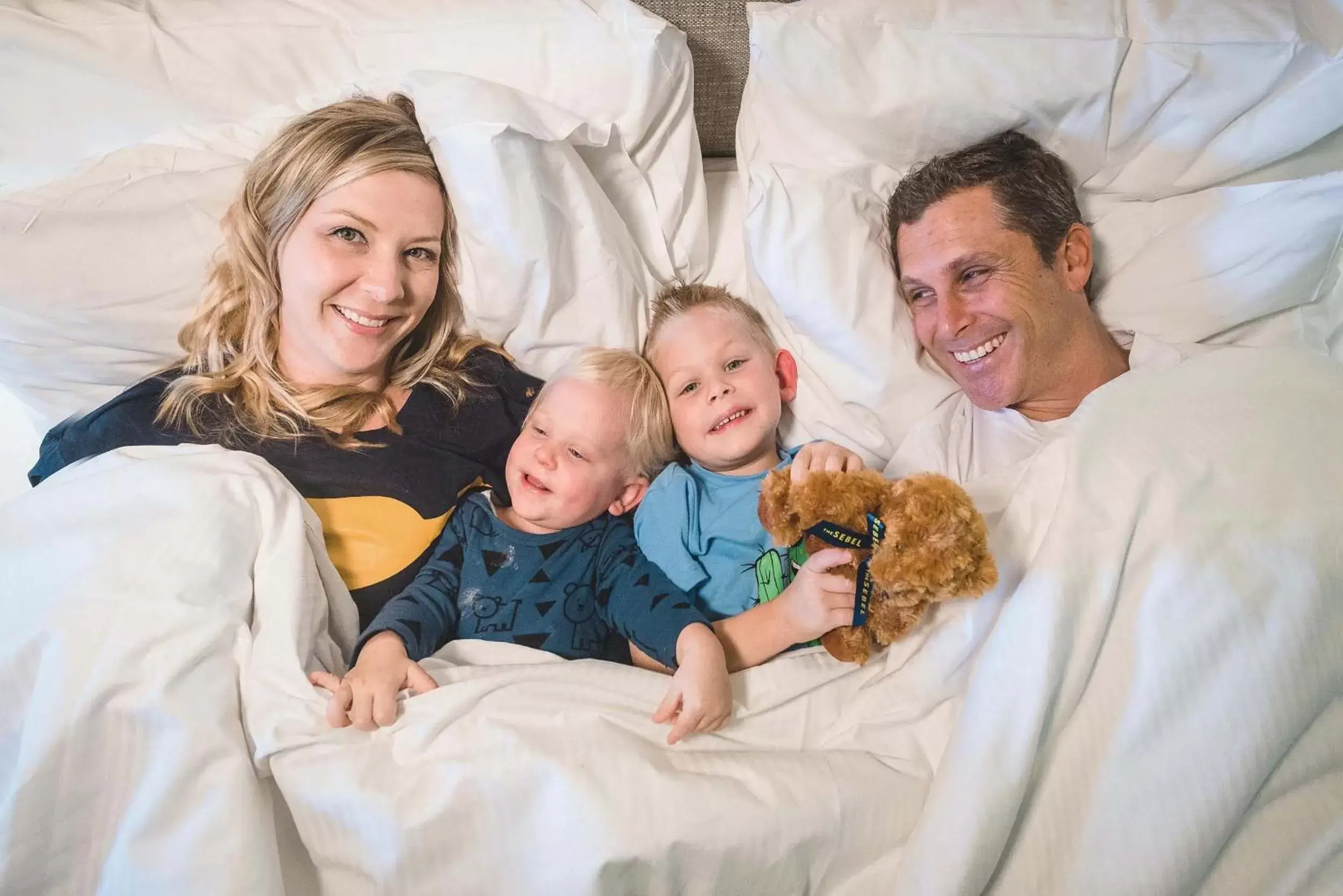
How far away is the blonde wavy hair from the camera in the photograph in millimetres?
1219

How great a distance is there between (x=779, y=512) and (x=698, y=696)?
9.5 inches

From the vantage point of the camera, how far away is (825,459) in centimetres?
109

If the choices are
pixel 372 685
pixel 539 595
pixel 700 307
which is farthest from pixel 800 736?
pixel 700 307

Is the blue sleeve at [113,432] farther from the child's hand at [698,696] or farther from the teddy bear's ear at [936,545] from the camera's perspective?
the teddy bear's ear at [936,545]

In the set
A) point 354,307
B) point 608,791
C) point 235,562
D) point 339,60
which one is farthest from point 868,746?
point 339,60

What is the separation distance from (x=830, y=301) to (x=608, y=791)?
822mm

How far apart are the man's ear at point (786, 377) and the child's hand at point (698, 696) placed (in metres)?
0.52

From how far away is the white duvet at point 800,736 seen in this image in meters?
0.79

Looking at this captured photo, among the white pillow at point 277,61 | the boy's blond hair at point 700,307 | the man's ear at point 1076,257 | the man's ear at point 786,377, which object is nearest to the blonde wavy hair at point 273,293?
the white pillow at point 277,61

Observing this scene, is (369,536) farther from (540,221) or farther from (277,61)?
(277,61)

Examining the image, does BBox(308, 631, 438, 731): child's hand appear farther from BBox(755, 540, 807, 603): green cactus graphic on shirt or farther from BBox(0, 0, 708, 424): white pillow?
BBox(0, 0, 708, 424): white pillow

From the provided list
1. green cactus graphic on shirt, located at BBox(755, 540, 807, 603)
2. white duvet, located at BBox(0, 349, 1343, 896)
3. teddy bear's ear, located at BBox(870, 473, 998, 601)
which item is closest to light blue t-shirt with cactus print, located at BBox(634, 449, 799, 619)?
green cactus graphic on shirt, located at BBox(755, 540, 807, 603)

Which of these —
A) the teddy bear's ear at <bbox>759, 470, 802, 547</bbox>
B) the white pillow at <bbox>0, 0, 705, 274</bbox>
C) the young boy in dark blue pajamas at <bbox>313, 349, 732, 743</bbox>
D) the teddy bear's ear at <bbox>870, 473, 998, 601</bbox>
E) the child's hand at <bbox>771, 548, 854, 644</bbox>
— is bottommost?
the young boy in dark blue pajamas at <bbox>313, 349, 732, 743</bbox>

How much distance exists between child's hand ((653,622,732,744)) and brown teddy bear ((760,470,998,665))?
0.14 metres
